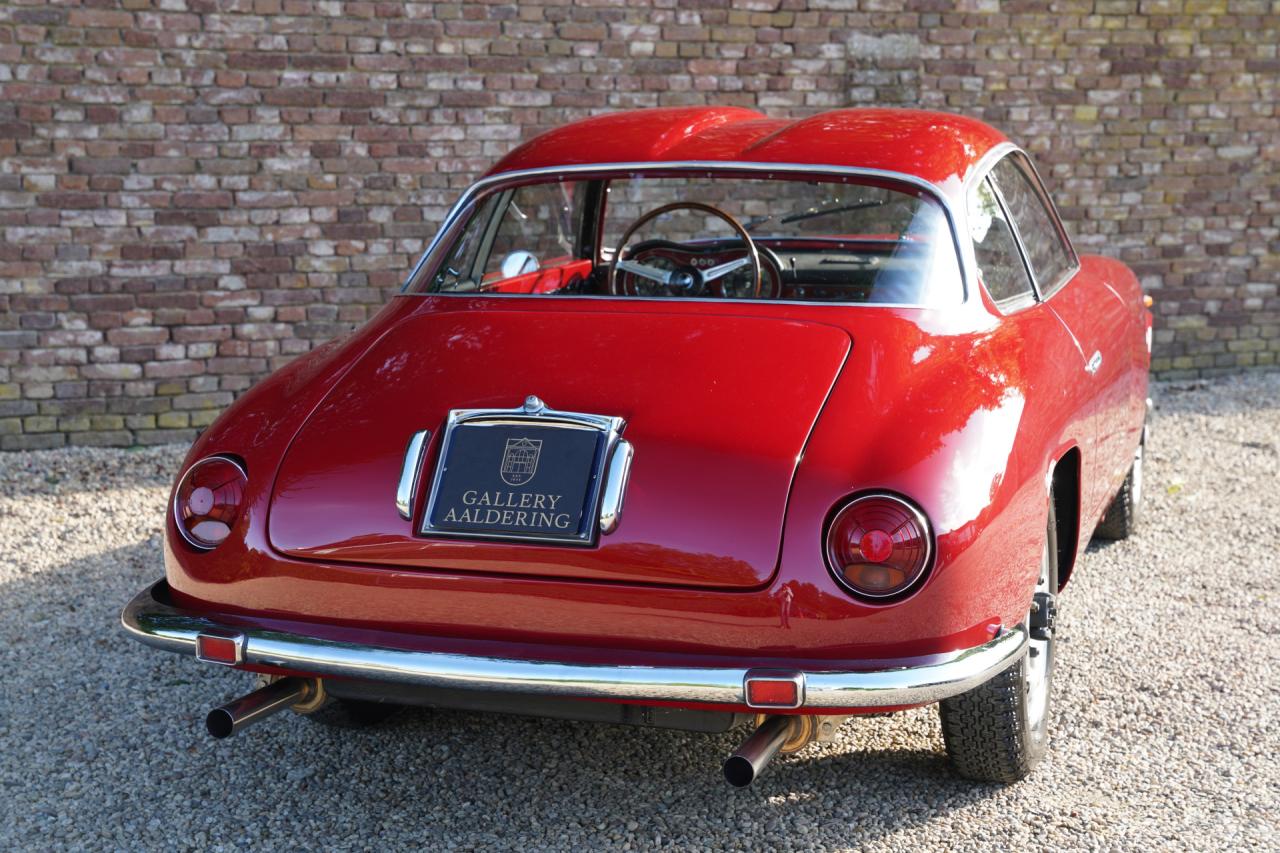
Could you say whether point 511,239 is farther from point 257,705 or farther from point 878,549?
point 878,549

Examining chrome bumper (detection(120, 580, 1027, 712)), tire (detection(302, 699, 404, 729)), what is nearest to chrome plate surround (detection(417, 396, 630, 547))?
chrome bumper (detection(120, 580, 1027, 712))

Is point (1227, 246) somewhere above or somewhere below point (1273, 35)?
below

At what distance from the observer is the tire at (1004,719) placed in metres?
3.07

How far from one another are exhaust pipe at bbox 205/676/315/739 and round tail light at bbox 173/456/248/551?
352 millimetres

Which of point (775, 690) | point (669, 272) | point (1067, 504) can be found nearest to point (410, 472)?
point (775, 690)

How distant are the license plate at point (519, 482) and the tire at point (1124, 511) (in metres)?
3.17

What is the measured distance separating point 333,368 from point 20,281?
432 cm

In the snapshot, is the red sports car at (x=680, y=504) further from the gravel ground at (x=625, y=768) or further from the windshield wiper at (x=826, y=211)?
the windshield wiper at (x=826, y=211)

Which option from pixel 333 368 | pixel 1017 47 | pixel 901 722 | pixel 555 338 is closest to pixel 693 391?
pixel 555 338

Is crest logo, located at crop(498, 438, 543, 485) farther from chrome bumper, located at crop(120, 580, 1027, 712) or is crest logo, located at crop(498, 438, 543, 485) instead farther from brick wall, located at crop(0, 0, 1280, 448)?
brick wall, located at crop(0, 0, 1280, 448)

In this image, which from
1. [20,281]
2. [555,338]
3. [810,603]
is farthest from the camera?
[20,281]

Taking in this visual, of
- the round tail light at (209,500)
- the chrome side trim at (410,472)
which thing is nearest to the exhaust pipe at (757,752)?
the chrome side trim at (410,472)

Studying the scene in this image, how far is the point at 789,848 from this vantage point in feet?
9.96

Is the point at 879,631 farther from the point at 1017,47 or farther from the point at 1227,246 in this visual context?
the point at 1227,246
